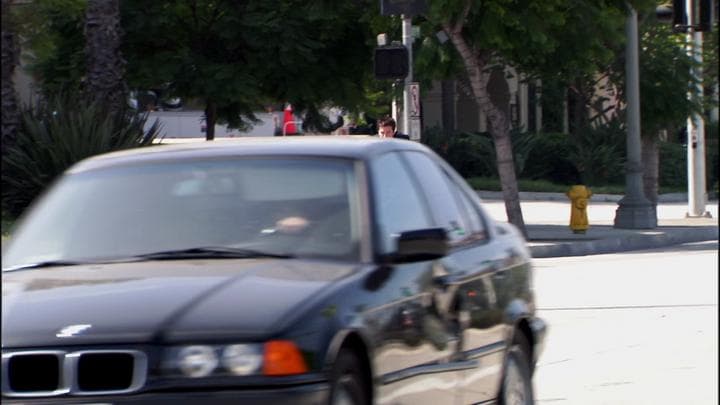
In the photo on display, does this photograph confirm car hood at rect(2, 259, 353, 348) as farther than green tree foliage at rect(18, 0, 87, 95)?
No

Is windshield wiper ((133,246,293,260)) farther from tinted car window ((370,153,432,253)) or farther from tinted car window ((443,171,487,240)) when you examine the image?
tinted car window ((443,171,487,240))

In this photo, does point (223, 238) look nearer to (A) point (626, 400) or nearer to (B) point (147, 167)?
(B) point (147, 167)

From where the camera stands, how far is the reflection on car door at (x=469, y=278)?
7.07 metres

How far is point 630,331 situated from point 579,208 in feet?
41.4

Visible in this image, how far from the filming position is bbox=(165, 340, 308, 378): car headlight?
548cm

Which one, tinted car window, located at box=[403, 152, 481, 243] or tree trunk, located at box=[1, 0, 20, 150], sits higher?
tree trunk, located at box=[1, 0, 20, 150]

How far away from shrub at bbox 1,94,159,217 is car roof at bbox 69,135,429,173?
33.6 feet

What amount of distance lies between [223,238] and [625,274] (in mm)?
12992

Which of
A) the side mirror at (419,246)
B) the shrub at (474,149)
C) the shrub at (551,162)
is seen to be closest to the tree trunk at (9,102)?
the side mirror at (419,246)

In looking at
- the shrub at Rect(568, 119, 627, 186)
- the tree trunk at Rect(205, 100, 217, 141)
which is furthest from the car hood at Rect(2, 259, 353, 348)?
the shrub at Rect(568, 119, 627, 186)

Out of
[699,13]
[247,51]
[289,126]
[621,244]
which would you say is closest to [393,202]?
[699,13]

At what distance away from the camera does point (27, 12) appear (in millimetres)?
19688

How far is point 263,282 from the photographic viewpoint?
5910mm

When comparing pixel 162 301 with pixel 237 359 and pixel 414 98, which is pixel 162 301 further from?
pixel 414 98
